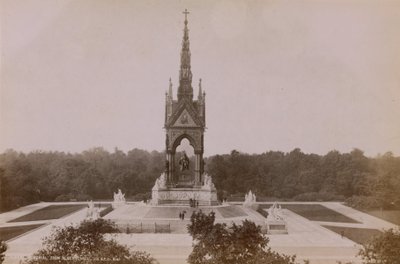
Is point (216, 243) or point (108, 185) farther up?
point (108, 185)

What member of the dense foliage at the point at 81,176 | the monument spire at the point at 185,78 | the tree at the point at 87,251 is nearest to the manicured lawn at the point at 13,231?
the dense foliage at the point at 81,176

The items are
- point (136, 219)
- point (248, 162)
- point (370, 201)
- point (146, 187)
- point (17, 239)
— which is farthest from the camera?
point (248, 162)

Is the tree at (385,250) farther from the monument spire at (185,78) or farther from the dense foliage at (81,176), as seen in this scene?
the dense foliage at (81,176)

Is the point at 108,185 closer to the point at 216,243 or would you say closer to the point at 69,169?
the point at 69,169

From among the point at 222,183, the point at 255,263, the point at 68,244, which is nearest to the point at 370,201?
the point at 222,183

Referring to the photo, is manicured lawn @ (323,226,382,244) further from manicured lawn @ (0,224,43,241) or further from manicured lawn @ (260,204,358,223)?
manicured lawn @ (0,224,43,241)

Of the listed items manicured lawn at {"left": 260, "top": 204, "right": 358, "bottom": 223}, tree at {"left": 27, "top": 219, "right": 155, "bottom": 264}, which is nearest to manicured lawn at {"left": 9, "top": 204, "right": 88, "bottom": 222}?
tree at {"left": 27, "top": 219, "right": 155, "bottom": 264}
